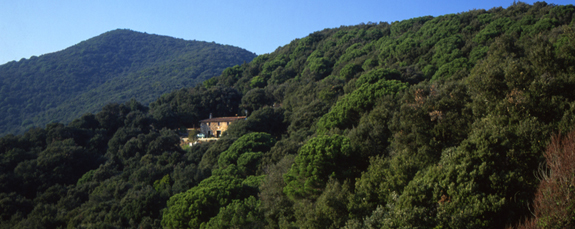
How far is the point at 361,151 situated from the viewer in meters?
18.3

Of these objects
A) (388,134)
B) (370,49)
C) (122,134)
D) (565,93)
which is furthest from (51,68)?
(565,93)

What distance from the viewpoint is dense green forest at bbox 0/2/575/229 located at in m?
10.9

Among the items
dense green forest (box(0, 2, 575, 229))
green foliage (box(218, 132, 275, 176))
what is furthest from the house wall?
green foliage (box(218, 132, 275, 176))

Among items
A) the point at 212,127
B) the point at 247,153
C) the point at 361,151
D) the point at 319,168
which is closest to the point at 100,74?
the point at 212,127

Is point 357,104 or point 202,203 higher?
point 357,104

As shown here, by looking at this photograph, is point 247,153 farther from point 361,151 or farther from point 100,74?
point 100,74

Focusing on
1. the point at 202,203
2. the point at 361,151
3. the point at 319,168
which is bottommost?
the point at 202,203

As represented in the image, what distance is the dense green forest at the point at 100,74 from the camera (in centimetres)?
9600

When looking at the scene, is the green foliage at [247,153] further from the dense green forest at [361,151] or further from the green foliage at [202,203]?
the green foliage at [202,203]

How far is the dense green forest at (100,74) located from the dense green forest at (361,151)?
4753cm

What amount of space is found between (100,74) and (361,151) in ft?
432

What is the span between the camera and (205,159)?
3931 cm

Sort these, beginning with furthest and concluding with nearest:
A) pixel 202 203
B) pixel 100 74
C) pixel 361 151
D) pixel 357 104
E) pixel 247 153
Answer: pixel 100 74, pixel 247 153, pixel 357 104, pixel 202 203, pixel 361 151

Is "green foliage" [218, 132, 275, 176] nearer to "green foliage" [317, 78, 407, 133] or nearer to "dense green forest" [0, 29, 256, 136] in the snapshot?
"green foliage" [317, 78, 407, 133]
